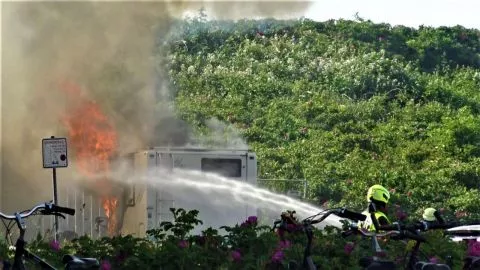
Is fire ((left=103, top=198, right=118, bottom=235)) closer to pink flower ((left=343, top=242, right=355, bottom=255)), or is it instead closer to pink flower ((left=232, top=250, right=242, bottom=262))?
pink flower ((left=343, top=242, right=355, bottom=255))

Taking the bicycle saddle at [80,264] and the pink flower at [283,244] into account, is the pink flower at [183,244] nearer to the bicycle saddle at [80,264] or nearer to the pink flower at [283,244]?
the pink flower at [283,244]

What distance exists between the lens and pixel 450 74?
4778 cm

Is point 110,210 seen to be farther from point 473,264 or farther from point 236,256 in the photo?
point 473,264

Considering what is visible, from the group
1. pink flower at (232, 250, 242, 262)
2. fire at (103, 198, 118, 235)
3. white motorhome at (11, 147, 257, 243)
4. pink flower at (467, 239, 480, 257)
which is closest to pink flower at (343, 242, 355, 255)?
pink flower at (232, 250, 242, 262)

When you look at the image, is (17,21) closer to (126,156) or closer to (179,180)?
(126,156)

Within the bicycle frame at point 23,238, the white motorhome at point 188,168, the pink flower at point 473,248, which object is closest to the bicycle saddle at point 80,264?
the bicycle frame at point 23,238

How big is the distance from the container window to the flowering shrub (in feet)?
32.0

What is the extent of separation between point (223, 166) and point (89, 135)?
16.4 feet

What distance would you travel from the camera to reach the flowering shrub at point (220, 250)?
12070 mm

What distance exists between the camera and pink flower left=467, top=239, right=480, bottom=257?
43.5 feet

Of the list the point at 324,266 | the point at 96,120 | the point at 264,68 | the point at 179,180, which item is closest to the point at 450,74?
the point at 264,68

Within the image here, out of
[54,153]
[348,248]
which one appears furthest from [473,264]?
[54,153]

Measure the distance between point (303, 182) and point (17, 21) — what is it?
30.3 feet

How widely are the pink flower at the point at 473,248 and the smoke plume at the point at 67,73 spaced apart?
13779mm
